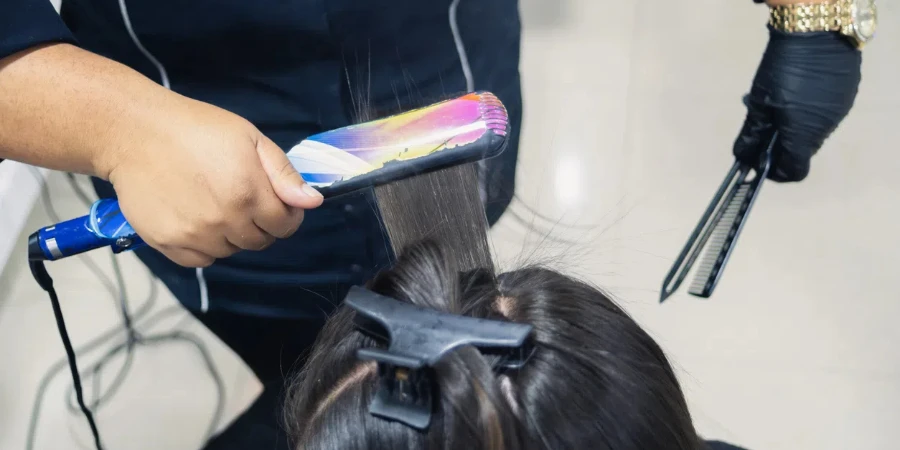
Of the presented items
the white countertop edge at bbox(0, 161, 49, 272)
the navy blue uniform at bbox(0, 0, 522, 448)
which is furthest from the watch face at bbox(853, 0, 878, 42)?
the white countertop edge at bbox(0, 161, 49, 272)

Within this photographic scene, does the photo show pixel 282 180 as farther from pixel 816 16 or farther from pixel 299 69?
pixel 816 16

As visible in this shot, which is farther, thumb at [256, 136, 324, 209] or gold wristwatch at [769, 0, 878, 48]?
gold wristwatch at [769, 0, 878, 48]

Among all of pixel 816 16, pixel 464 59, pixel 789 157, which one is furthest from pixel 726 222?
pixel 464 59

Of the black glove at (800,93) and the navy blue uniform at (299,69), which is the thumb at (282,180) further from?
the black glove at (800,93)

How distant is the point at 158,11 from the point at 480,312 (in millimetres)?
381

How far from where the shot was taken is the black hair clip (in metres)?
0.31

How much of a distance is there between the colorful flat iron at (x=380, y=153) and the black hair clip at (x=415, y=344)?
0.38 ft

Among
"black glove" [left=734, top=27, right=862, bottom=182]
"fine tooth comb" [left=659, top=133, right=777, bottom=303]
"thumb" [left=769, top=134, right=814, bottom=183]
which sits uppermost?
"black glove" [left=734, top=27, right=862, bottom=182]

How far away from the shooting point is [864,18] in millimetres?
595

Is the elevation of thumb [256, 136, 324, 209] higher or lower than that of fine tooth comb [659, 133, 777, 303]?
higher

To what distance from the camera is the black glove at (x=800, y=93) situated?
61 centimetres

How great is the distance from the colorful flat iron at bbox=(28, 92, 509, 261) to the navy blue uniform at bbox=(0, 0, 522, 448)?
118 millimetres

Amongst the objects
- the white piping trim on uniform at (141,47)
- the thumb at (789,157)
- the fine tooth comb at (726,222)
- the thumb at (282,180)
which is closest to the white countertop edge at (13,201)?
the white piping trim on uniform at (141,47)

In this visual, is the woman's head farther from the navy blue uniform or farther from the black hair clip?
the navy blue uniform
